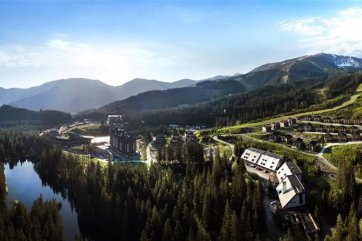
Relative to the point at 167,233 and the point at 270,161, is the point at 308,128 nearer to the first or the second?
the point at 270,161

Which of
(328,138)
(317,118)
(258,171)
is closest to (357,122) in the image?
(317,118)

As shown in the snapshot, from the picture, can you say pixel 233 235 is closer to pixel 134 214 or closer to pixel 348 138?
pixel 134 214

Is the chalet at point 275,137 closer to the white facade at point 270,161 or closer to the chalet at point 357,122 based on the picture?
the white facade at point 270,161

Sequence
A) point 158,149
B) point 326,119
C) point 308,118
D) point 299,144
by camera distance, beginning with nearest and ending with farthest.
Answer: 1. point 299,144
2. point 158,149
3. point 326,119
4. point 308,118

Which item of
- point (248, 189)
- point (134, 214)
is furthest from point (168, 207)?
point (248, 189)

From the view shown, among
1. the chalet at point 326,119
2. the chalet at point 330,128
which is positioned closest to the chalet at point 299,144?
the chalet at point 330,128
